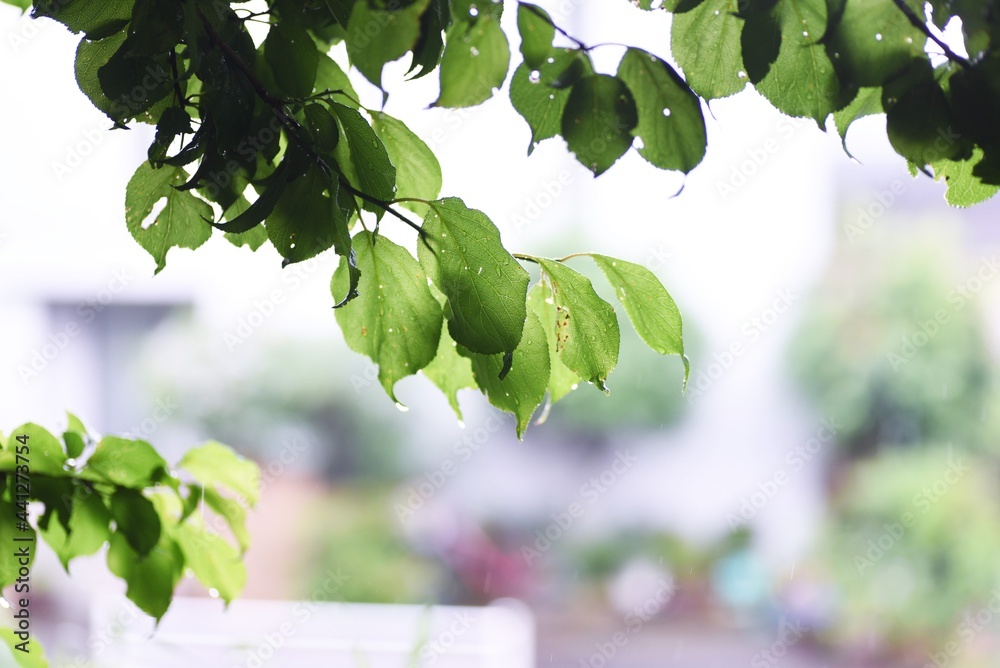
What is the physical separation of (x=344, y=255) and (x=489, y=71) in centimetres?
7

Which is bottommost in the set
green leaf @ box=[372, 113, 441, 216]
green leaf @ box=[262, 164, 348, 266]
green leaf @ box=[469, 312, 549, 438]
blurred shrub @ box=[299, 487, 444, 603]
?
blurred shrub @ box=[299, 487, 444, 603]

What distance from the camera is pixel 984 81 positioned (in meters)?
0.25

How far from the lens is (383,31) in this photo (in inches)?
8.4

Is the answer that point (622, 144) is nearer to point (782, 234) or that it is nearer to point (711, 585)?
point (782, 234)

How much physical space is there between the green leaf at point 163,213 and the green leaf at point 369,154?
8cm

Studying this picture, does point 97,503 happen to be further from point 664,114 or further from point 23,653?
point 664,114

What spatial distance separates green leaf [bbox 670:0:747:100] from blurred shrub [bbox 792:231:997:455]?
10.9 ft

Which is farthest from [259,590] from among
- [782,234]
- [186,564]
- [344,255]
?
[344,255]

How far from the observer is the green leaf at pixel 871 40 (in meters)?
0.25

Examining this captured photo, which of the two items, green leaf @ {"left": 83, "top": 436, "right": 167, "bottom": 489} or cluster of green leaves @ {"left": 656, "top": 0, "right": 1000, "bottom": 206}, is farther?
green leaf @ {"left": 83, "top": 436, "right": 167, "bottom": 489}

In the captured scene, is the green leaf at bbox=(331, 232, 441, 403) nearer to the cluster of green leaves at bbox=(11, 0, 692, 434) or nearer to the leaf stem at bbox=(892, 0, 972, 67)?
the cluster of green leaves at bbox=(11, 0, 692, 434)

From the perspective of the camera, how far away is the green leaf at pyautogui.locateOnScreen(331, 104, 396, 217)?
27 cm

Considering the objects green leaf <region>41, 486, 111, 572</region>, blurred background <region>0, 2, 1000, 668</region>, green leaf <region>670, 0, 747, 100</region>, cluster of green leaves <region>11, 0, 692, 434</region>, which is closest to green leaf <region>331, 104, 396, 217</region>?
cluster of green leaves <region>11, 0, 692, 434</region>

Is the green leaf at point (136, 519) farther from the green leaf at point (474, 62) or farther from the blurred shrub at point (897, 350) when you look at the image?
the blurred shrub at point (897, 350)
